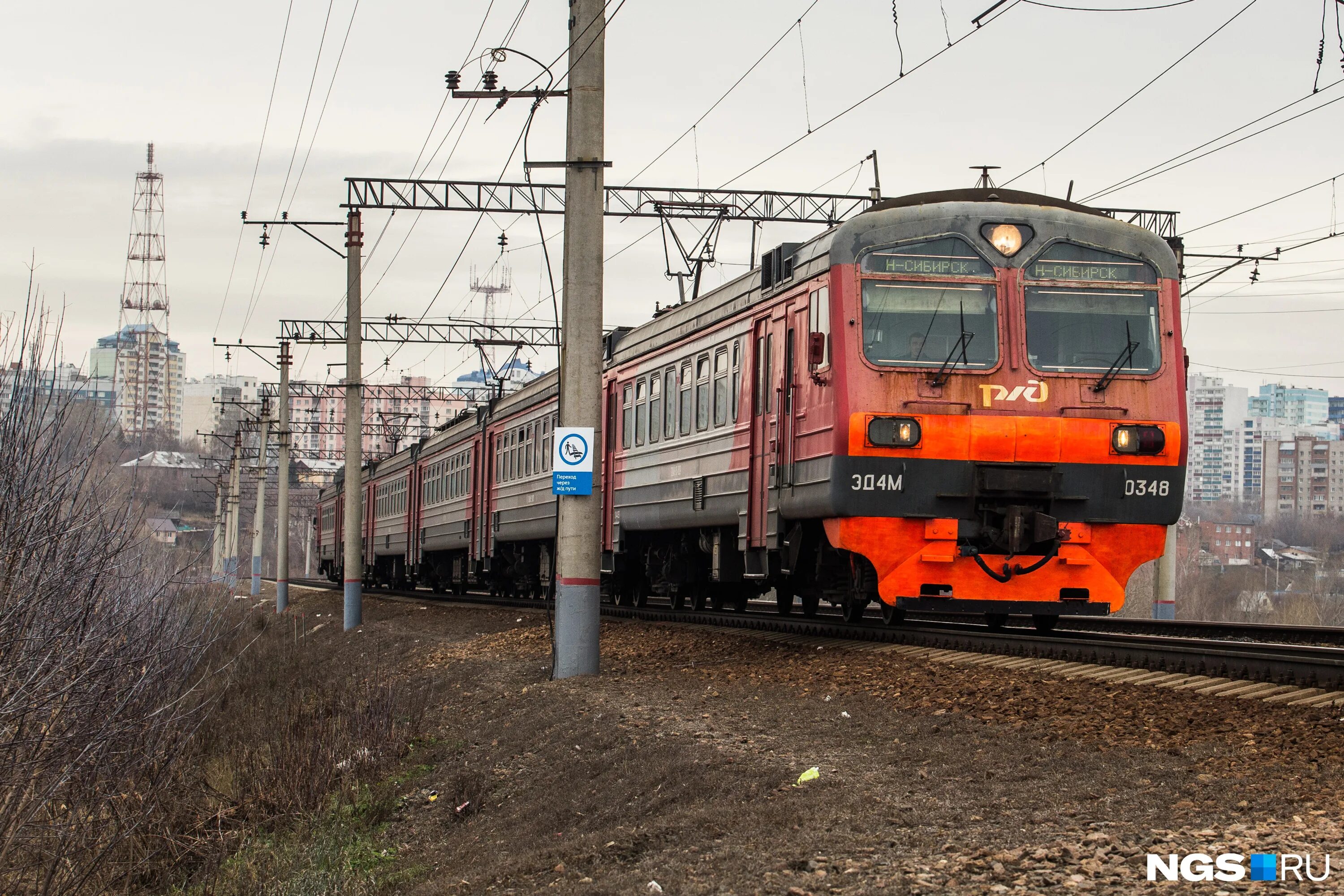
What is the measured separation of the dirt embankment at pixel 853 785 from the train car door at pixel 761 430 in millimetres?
1896

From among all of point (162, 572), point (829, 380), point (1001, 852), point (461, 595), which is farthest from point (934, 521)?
point (461, 595)

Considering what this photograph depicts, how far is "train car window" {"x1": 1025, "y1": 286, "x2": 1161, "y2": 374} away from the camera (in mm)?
11383

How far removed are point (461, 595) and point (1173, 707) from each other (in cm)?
2734

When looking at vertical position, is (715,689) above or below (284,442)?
below

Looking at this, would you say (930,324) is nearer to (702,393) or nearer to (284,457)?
(702,393)

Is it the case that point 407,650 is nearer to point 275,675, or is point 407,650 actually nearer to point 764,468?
point 275,675

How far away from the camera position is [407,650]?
746 inches

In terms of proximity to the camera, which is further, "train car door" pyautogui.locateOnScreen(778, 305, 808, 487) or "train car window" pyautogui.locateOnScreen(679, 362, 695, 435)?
"train car window" pyautogui.locateOnScreen(679, 362, 695, 435)

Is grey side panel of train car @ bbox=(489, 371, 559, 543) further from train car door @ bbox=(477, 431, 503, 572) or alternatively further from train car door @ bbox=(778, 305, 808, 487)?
train car door @ bbox=(778, 305, 808, 487)

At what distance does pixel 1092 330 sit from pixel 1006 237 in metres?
0.98

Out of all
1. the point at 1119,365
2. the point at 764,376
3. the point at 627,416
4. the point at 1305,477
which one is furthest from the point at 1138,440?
the point at 1305,477

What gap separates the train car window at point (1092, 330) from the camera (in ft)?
37.3

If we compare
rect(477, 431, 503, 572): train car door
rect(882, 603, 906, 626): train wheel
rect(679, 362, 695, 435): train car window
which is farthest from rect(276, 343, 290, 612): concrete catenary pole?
rect(882, 603, 906, 626): train wheel

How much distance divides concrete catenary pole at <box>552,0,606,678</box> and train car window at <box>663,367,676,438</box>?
3.63m
